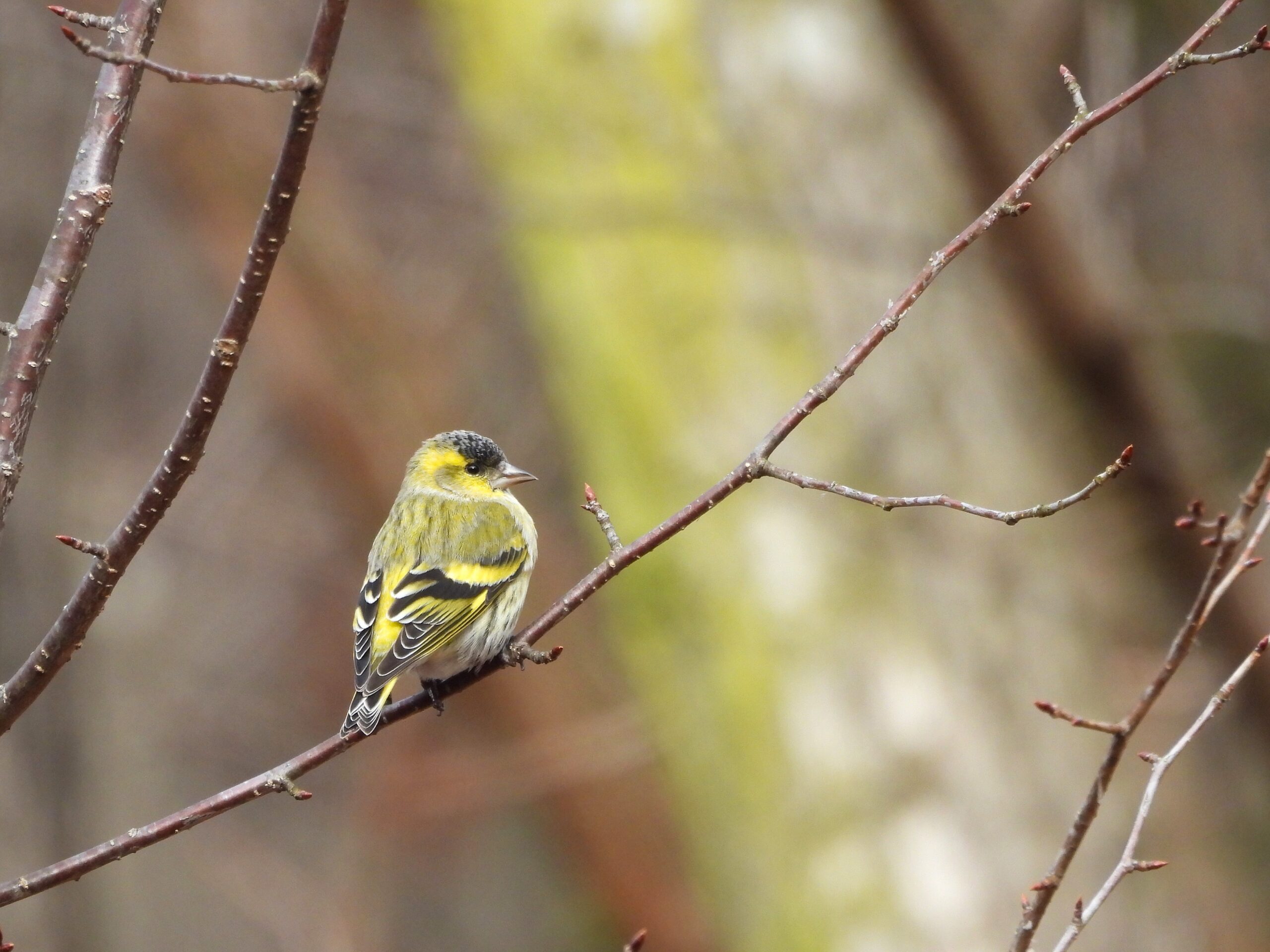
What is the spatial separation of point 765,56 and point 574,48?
34.2 inches

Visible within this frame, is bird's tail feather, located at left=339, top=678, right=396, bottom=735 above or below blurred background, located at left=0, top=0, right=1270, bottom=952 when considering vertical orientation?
below

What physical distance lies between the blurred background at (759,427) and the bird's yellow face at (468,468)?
1.30 meters

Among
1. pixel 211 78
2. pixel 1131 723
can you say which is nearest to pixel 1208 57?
pixel 1131 723

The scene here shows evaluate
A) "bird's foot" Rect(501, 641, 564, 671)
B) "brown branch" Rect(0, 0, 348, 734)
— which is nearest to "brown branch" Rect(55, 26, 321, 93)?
"brown branch" Rect(0, 0, 348, 734)

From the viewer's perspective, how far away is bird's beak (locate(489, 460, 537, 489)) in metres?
4.24

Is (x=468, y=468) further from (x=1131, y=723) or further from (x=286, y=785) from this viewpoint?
(x=1131, y=723)

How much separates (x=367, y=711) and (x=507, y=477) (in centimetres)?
139

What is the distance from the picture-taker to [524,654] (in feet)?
9.09

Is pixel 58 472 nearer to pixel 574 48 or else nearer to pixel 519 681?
pixel 519 681

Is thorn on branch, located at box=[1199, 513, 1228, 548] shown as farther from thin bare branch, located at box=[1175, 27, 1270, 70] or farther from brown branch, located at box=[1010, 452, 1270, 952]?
thin bare branch, located at box=[1175, 27, 1270, 70]

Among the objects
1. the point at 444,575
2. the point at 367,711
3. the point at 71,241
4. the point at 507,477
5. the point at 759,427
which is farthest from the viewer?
the point at 759,427

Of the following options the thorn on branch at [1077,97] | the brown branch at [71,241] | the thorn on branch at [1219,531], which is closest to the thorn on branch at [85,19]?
the brown branch at [71,241]

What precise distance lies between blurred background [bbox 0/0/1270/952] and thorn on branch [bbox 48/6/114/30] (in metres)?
3.25

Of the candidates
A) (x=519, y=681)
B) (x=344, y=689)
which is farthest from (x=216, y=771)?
(x=519, y=681)
